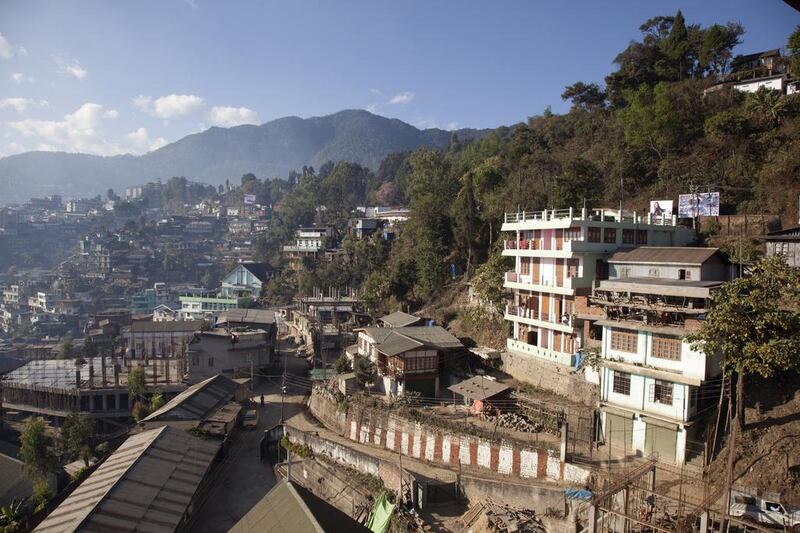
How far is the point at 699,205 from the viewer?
26.1 meters

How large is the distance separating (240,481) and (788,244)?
2453 centimetres

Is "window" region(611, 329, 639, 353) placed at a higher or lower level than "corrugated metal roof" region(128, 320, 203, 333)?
higher

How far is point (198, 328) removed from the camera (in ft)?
142

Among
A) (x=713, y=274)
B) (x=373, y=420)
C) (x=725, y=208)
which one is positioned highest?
(x=725, y=208)

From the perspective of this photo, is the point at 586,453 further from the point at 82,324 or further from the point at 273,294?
the point at 82,324

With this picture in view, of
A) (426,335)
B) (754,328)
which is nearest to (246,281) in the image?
(426,335)

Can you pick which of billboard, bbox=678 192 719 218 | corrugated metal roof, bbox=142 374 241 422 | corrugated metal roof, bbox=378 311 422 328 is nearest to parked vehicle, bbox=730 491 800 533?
billboard, bbox=678 192 719 218

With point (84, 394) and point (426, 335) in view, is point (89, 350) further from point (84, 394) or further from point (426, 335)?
point (426, 335)

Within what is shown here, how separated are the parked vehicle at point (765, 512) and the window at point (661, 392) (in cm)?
338

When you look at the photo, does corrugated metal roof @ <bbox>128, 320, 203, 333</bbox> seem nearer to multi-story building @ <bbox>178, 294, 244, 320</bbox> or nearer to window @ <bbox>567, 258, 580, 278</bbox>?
multi-story building @ <bbox>178, 294, 244, 320</bbox>

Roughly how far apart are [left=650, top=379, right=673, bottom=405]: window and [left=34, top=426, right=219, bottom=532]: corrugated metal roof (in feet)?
52.0

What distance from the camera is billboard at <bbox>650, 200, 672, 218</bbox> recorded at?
27.8 m

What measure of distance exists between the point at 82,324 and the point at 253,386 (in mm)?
48584

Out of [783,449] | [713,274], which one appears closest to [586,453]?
[783,449]
